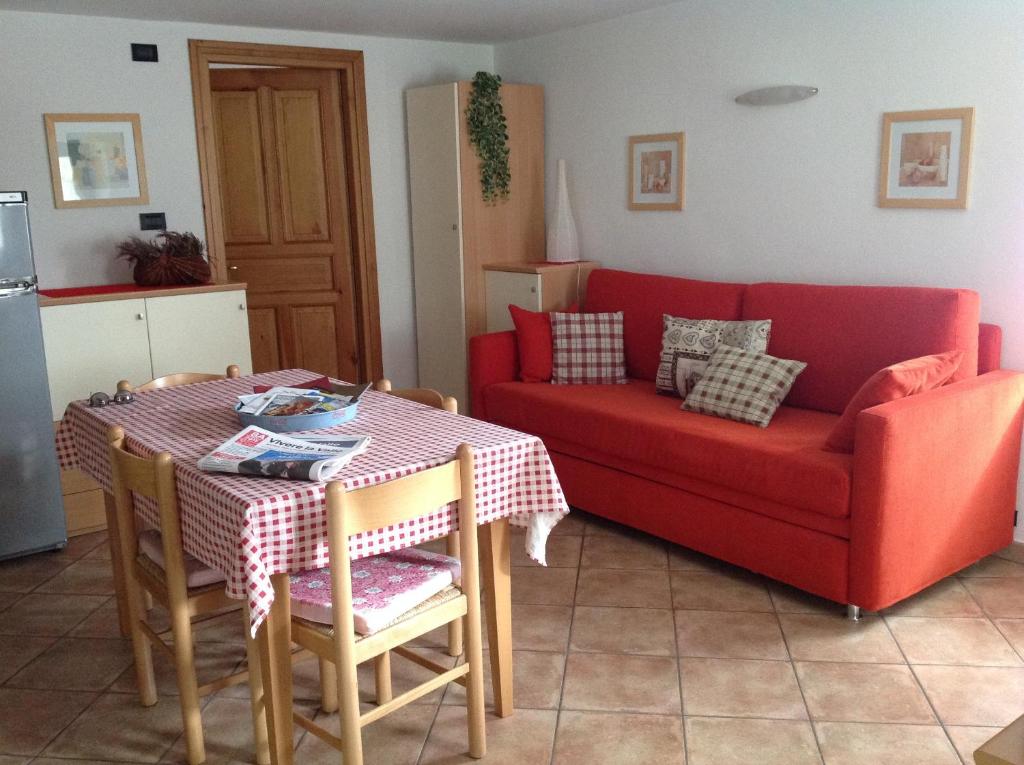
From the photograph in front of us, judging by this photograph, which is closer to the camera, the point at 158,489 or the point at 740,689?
the point at 158,489

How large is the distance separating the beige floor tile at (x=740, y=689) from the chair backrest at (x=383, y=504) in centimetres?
90

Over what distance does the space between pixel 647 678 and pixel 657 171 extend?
105 inches

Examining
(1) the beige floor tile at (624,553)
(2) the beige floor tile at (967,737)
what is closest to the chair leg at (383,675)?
(1) the beige floor tile at (624,553)

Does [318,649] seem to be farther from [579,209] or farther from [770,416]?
[579,209]

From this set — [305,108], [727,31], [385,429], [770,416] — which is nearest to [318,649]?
[385,429]

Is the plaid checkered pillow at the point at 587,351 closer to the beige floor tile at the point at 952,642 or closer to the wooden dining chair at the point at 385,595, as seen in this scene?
the beige floor tile at the point at 952,642

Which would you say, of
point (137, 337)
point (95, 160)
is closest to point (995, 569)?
point (137, 337)

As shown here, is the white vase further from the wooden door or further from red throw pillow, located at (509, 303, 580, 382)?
the wooden door

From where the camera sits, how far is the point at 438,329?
206 inches

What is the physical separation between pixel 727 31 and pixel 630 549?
227 centimetres

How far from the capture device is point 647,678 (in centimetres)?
267

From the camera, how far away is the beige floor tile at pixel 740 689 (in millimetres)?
2490

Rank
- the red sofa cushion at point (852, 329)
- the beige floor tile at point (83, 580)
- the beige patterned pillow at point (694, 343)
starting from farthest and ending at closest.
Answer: the beige patterned pillow at point (694, 343) < the beige floor tile at point (83, 580) < the red sofa cushion at point (852, 329)

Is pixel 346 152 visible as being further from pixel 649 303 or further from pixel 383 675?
pixel 383 675
